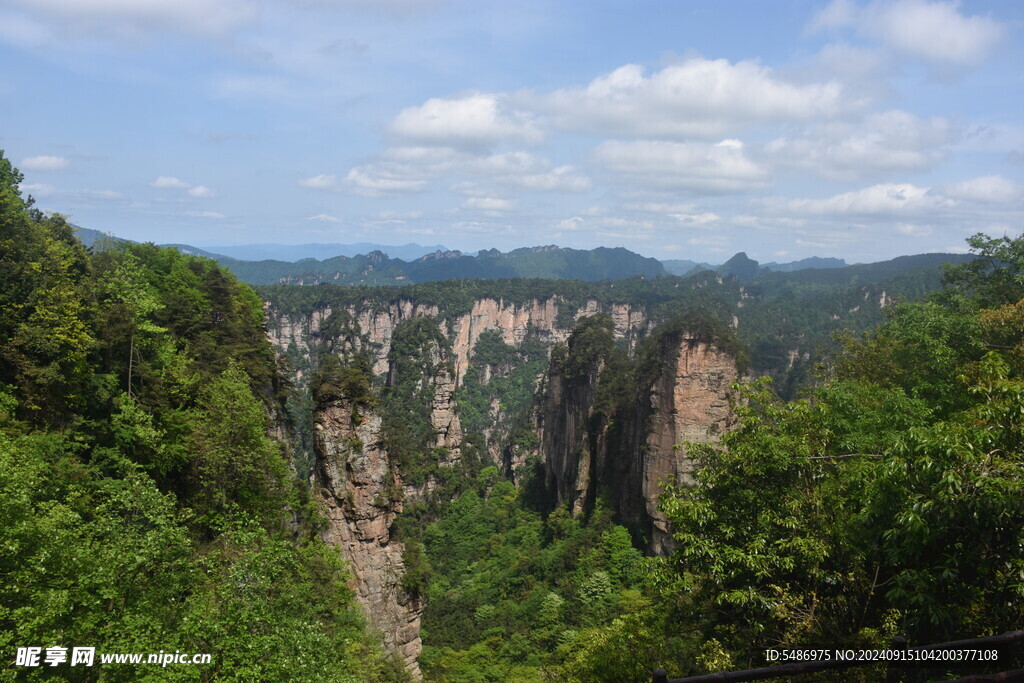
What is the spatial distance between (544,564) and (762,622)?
39.7 meters

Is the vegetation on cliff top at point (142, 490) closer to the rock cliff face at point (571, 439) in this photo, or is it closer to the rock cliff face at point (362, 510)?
the rock cliff face at point (362, 510)

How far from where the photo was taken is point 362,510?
29062 mm

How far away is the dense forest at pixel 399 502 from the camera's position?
9.55 meters

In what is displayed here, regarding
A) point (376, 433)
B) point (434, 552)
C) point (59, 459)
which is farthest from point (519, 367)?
point (59, 459)

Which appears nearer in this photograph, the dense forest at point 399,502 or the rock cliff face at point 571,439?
the dense forest at point 399,502

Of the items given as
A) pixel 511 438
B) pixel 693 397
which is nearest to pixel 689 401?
pixel 693 397

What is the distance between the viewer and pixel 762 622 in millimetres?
11164

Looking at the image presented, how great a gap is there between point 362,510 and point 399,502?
89.1 inches

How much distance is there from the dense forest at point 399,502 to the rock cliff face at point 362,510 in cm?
89

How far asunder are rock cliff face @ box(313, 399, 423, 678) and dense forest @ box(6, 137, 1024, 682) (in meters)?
0.89

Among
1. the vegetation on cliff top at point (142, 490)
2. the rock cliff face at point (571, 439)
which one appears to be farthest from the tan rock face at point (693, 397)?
the vegetation on cliff top at point (142, 490)

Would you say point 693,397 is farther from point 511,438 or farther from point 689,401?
point 511,438

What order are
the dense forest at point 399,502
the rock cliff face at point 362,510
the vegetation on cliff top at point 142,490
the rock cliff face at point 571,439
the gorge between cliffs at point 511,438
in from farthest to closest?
the rock cliff face at point 571,439
the gorge between cliffs at point 511,438
the rock cliff face at point 362,510
the vegetation on cliff top at point 142,490
the dense forest at point 399,502

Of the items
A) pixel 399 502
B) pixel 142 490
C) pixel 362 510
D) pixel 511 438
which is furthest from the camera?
pixel 511 438
